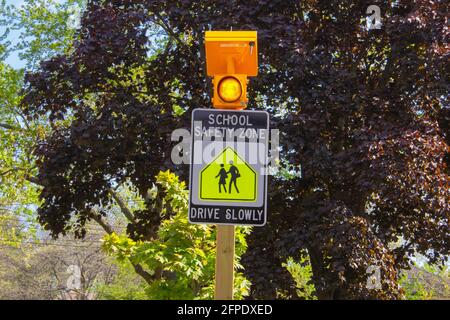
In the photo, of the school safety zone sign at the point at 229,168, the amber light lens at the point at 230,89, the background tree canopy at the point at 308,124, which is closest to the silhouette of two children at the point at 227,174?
the school safety zone sign at the point at 229,168

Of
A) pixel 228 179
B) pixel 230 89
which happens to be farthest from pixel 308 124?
pixel 228 179

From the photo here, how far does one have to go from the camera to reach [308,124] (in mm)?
10805

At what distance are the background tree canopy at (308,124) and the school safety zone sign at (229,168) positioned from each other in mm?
5624

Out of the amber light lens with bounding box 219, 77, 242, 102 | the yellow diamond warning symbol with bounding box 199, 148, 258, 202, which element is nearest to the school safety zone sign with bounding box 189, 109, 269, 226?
the yellow diamond warning symbol with bounding box 199, 148, 258, 202

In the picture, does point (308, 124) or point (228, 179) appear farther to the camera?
point (308, 124)

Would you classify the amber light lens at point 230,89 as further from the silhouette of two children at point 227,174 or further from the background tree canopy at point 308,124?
the background tree canopy at point 308,124

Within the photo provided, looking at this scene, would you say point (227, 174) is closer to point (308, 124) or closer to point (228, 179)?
point (228, 179)

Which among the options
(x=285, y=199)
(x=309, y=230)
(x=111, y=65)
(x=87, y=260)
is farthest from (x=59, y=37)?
(x=87, y=260)

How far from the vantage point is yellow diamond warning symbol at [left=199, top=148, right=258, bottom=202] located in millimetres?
4406

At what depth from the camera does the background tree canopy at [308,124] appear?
10.2 m

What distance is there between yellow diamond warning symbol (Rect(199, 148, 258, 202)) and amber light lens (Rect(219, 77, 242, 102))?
1.18 ft

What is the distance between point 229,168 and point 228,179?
0.07 metres

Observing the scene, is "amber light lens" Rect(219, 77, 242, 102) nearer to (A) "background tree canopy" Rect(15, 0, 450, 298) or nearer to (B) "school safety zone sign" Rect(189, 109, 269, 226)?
(B) "school safety zone sign" Rect(189, 109, 269, 226)

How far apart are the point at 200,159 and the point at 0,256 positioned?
37.4m
